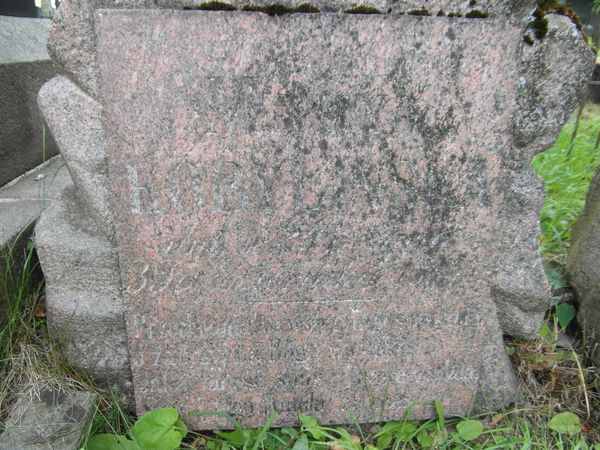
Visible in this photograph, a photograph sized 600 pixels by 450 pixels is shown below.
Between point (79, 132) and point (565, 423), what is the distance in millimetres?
1793

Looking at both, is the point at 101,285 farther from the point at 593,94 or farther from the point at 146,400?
the point at 593,94

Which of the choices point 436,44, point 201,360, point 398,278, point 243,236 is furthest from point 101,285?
point 436,44

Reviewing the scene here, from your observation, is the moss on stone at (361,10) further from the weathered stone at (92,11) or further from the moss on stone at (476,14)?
the moss on stone at (476,14)

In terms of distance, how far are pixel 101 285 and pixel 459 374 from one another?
1208 mm

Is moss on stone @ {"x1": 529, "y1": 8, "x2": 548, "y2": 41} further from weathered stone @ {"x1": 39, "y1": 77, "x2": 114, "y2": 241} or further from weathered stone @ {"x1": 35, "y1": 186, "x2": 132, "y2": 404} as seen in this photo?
weathered stone @ {"x1": 35, "y1": 186, "x2": 132, "y2": 404}

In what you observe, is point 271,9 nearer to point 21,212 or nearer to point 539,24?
point 539,24

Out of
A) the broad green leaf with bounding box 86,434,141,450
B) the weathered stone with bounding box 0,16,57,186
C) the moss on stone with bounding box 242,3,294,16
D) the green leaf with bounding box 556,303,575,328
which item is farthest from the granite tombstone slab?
the weathered stone with bounding box 0,16,57,186

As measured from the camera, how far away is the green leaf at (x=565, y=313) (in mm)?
1848

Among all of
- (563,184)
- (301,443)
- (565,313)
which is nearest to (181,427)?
(301,443)

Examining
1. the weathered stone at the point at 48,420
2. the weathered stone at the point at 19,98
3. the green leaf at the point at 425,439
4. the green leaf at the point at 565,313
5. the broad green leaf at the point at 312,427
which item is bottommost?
the green leaf at the point at 425,439

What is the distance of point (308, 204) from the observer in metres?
1.35

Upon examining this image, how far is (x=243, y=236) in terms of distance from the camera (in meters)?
1.37

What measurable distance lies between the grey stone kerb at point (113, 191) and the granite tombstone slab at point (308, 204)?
3 cm

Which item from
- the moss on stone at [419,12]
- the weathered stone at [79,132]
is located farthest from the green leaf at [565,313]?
the weathered stone at [79,132]
